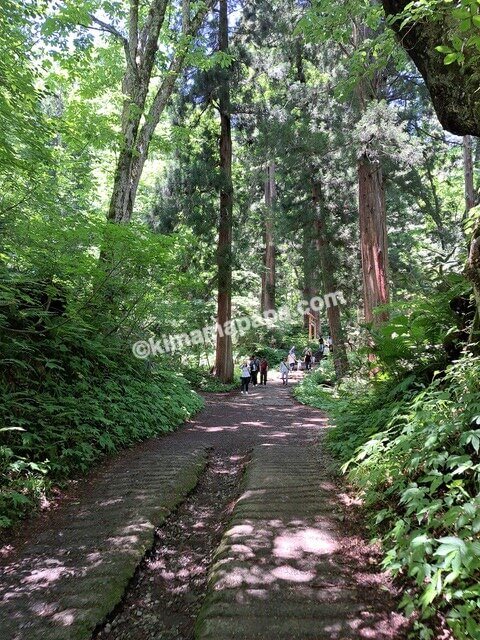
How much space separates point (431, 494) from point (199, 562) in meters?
1.98

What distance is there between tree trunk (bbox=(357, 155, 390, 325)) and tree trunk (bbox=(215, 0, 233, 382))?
7108mm

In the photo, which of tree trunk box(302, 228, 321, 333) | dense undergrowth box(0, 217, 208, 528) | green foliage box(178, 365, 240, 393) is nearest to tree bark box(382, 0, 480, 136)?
dense undergrowth box(0, 217, 208, 528)

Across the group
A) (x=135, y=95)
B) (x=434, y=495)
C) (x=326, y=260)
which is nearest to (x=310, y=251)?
(x=326, y=260)

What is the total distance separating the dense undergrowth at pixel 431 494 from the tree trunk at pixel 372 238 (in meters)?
5.76

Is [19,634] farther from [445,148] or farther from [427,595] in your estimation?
[445,148]

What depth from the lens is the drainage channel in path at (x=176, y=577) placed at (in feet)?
8.84

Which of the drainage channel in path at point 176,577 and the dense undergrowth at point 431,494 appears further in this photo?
the drainage channel in path at point 176,577

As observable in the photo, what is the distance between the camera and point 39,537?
3771mm

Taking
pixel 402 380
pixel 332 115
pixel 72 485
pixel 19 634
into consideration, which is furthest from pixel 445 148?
pixel 19 634

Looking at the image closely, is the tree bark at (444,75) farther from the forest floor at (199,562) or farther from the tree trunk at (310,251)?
the tree trunk at (310,251)

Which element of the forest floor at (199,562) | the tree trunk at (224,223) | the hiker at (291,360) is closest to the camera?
the forest floor at (199,562)

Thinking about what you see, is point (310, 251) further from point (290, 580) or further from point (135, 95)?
point (290, 580)

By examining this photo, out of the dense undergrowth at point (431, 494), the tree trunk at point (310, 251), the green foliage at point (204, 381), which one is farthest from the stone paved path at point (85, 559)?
the tree trunk at point (310, 251)

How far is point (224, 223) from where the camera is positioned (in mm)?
17297
